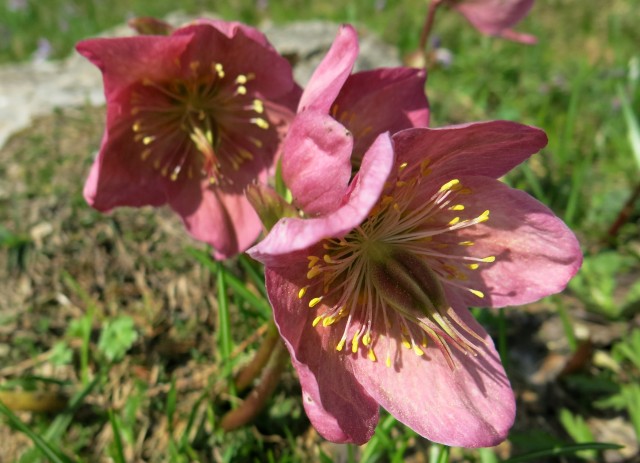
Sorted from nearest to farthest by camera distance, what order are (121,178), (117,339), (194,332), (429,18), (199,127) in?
(121,178) → (199,127) → (117,339) → (194,332) → (429,18)

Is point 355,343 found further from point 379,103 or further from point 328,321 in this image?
point 379,103

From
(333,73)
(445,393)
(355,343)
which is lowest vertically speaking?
(445,393)

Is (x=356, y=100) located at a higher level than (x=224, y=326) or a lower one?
higher

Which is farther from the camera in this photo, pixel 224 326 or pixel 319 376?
pixel 224 326

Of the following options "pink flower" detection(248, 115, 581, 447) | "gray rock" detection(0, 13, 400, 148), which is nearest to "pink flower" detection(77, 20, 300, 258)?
"pink flower" detection(248, 115, 581, 447)

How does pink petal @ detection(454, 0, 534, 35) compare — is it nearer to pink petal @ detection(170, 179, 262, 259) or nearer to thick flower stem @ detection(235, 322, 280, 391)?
pink petal @ detection(170, 179, 262, 259)

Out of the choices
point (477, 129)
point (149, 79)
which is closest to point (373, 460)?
point (477, 129)

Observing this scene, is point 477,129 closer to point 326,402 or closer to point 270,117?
point 326,402

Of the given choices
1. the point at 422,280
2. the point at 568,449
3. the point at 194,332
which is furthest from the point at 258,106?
the point at 568,449

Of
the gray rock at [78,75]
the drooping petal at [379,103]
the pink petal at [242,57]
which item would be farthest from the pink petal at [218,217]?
the gray rock at [78,75]
